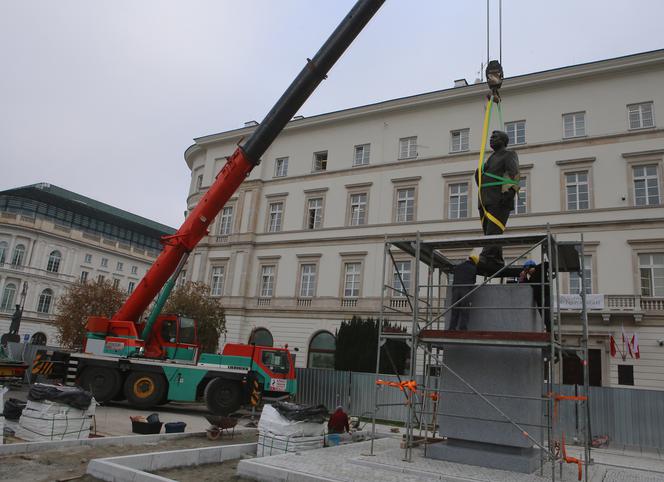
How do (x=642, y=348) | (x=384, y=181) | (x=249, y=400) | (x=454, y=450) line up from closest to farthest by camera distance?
(x=454, y=450) → (x=249, y=400) → (x=642, y=348) → (x=384, y=181)

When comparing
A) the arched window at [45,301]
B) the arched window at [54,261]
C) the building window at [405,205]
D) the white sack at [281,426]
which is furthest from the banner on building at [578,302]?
the arched window at [54,261]

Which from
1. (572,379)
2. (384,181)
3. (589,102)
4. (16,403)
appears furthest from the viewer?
(384,181)

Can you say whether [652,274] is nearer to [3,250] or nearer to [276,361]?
[276,361]

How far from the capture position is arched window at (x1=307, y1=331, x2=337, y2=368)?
29.8m

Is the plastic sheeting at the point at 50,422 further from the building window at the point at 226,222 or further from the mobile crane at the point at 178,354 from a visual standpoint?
the building window at the point at 226,222

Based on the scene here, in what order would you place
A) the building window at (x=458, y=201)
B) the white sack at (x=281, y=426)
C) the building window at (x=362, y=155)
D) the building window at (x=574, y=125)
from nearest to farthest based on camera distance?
the white sack at (x=281, y=426) → the building window at (x=574, y=125) → the building window at (x=458, y=201) → the building window at (x=362, y=155)

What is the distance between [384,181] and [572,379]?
45.7ft

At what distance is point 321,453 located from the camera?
9.01 m

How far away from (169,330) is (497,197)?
1295 centimetres

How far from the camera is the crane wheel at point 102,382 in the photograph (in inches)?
664

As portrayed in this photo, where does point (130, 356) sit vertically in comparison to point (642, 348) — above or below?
below

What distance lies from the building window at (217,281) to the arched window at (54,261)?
30539 mm

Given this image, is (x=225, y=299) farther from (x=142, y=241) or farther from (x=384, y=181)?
(x=142, y=241)

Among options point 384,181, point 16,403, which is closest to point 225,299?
A: point 384,181
